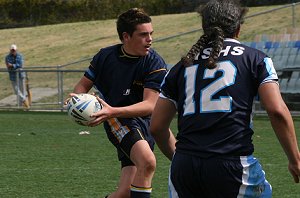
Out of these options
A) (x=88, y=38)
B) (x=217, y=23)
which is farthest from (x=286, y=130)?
(x=88, y=38)

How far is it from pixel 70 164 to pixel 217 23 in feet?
22.3

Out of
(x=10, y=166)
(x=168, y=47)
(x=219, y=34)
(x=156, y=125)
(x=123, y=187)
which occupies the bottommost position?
(x=168, y=47)

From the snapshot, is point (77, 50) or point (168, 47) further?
point (77, 50)

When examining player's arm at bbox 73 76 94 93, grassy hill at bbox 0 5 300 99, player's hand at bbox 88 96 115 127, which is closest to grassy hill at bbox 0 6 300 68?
grassy hill at bbox 0 5 300 99

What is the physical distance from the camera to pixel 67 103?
6.05 m

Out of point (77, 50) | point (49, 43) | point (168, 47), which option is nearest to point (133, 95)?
point (168, 47)

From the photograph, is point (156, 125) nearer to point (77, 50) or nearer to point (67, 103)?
point (67, 103)

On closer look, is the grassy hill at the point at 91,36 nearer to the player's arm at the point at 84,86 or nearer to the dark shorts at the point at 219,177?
the player's arm at the point at 84,86

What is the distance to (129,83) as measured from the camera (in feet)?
21.8

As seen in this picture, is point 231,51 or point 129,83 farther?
point 129,83

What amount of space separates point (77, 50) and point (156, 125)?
116 feet

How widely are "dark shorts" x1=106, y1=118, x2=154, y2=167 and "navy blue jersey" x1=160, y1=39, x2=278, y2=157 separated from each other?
197 cm

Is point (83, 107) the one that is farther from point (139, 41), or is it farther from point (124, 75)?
point (139, 41)

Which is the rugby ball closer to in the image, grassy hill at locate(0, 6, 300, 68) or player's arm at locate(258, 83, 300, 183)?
player's arm at locate(258, 83, 300, 183)
